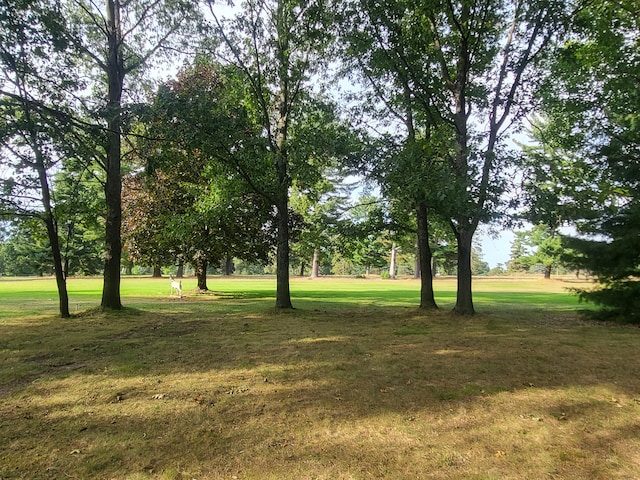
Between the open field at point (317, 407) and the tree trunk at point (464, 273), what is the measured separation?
3331mm

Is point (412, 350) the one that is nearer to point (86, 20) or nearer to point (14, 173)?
point (14, 173)

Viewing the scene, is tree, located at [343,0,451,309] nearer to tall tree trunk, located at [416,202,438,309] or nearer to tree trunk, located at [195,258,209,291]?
tall tree trunk, located at [416,202,438,309]

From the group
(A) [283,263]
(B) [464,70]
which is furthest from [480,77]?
(A) [283,263]

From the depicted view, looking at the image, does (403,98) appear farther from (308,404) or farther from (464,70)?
(308,404)

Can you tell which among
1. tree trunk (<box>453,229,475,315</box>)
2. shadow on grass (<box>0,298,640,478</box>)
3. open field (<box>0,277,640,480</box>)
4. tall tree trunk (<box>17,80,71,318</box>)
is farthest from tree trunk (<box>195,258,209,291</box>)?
tree trunk (<box>453,229,475,315</box>)

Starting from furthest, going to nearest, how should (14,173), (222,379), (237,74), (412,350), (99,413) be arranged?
(237,74) < (14,173) < (412,350) < (222,379) < (99,413)

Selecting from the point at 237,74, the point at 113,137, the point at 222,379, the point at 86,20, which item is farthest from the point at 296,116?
A: the point at 222,379

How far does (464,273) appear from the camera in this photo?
11508 mm

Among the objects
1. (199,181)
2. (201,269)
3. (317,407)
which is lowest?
(317,407)

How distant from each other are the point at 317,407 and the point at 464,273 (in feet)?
27.9

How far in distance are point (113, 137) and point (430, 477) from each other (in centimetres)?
1115

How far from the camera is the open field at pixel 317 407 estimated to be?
9.82ft

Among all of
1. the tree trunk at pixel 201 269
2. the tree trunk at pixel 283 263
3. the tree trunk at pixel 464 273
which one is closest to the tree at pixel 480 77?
the tree trunk at pixel 464 273

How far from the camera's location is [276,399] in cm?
430
